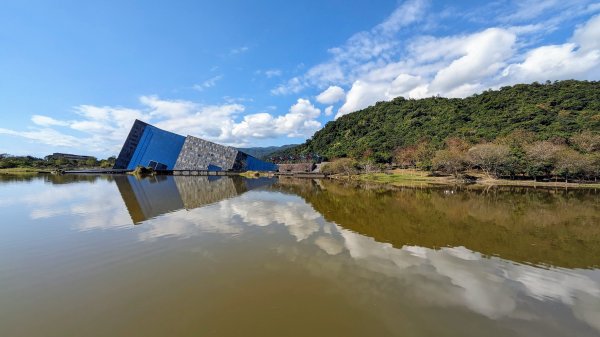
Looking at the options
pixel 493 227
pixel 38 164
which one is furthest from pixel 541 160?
pixel 38 164

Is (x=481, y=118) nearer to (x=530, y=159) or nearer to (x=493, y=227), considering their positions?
(x=530, y=159)

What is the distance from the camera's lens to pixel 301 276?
7504mm

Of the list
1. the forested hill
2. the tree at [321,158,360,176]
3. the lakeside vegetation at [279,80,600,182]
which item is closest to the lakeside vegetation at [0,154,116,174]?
the tree at [321,158,360,176]

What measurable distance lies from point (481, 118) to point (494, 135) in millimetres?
18729

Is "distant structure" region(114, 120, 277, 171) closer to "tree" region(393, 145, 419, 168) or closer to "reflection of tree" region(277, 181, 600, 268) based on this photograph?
"tree" region(393, 145, 419, 168)

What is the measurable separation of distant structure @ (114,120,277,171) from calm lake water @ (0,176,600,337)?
57746 millimetres

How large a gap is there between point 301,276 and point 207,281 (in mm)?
2514

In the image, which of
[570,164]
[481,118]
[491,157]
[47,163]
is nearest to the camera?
[570,164]

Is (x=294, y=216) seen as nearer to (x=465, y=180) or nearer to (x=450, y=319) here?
(x=450, y=319)

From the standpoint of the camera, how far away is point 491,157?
45.2m

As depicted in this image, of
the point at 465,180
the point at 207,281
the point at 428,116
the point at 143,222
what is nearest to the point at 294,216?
the point at 143,222

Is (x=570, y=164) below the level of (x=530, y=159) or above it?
below

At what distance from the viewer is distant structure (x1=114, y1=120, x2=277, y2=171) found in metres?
67.6

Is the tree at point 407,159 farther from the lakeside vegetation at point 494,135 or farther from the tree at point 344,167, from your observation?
the tree at point 344,167
